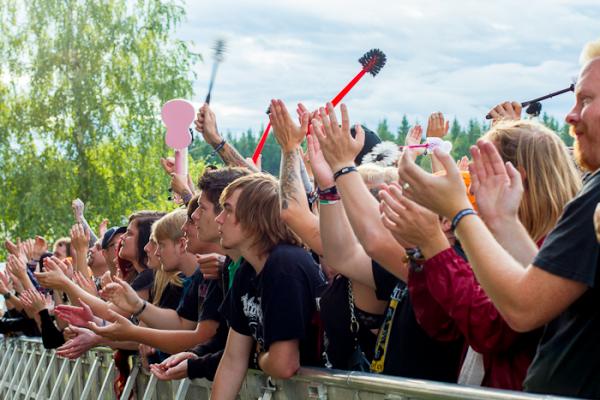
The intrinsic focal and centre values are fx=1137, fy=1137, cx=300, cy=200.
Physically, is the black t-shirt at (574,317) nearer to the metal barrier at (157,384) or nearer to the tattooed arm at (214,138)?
the metal barrier at (157,384)

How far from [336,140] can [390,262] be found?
0.54 m

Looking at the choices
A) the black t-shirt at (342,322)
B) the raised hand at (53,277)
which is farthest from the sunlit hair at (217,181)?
the raised hand at (53,277)

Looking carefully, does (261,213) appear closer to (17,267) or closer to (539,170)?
(539,170)

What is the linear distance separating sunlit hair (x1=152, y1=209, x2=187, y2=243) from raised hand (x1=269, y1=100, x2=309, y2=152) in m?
2.12

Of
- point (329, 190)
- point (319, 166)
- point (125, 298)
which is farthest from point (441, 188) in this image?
point (125, 298)

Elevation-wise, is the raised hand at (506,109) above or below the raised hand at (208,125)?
above

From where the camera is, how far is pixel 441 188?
11.0ft

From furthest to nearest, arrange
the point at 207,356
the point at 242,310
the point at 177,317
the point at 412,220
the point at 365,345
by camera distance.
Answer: the point at 177,317
the point at 207,356
the point at 242,310
the point at 365,345
the point at 412,220

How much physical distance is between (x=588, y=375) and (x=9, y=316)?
1118 cm

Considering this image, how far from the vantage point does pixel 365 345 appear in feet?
15.5

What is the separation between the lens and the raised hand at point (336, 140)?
14.3 feet

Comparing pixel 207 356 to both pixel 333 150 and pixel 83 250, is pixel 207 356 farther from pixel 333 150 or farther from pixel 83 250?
pixel 83 250

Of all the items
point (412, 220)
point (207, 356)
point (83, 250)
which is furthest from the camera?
point (83, 250)

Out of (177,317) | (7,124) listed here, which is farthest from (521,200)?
(7,124)
